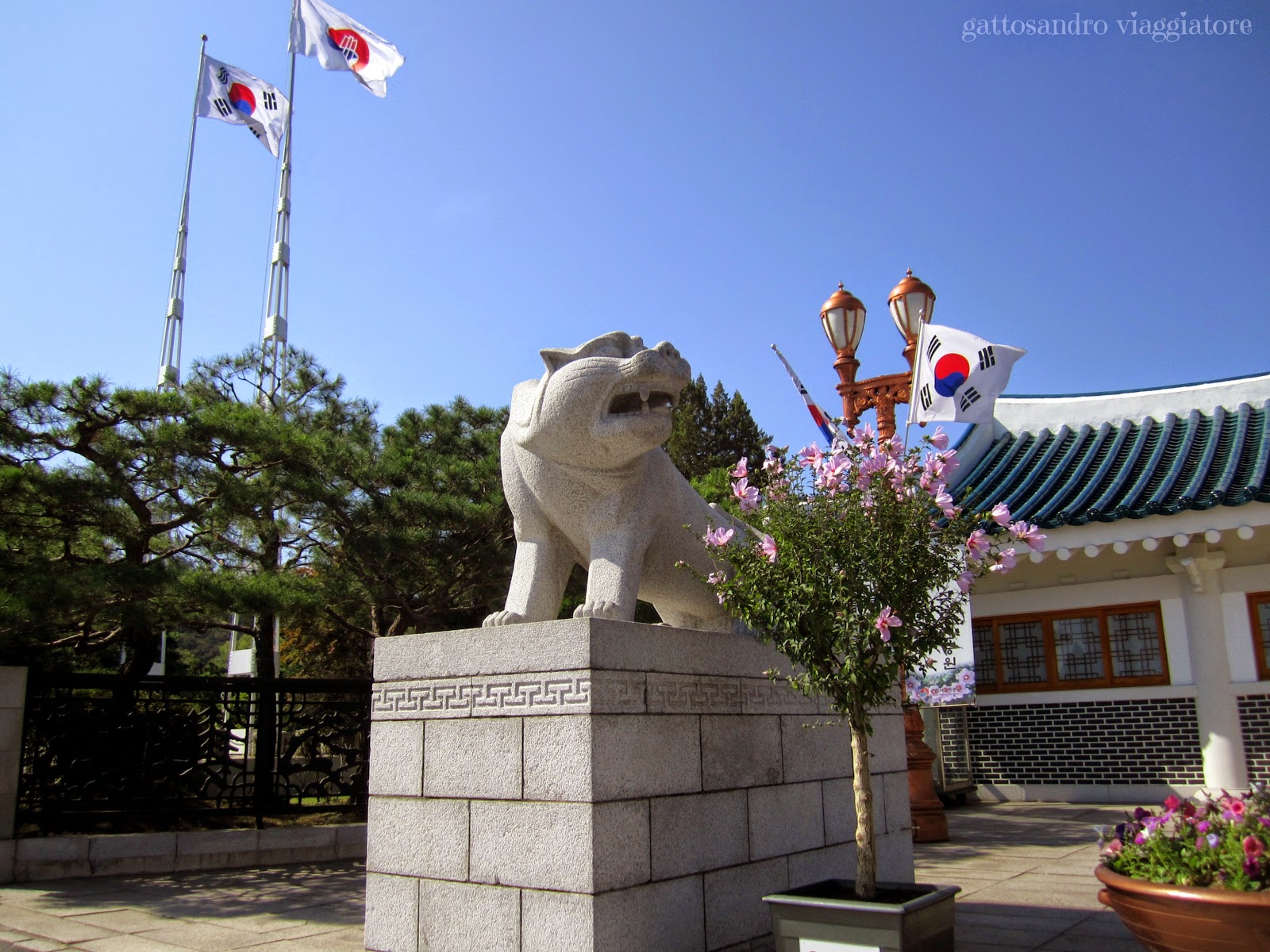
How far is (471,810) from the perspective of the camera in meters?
3.62

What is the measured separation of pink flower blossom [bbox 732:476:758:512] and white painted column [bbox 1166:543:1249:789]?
7.36 metres

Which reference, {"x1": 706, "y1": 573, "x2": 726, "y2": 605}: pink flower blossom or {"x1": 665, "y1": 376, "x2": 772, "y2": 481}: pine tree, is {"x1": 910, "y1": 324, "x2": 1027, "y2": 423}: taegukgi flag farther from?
{"x1": 665, "y1": 376, "x2": 772, "y2": 481}: pine tree

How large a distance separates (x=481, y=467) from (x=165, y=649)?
12053 mm

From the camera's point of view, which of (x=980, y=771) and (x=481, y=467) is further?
(x=980, y=771)

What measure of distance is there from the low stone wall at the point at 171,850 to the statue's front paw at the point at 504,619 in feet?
15.5

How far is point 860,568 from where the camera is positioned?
343 centimetres

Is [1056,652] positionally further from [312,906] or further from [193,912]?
[193,912]

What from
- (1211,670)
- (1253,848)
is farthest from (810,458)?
(1211,670)

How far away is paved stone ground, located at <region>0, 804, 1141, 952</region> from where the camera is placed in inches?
172

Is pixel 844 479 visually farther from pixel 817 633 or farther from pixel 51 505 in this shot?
pixel 51 505

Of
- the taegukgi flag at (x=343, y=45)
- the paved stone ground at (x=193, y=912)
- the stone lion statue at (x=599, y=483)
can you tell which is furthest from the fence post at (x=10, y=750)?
the taegukgi flag at (x=343, y=45)

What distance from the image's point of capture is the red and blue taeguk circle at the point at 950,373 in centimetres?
918

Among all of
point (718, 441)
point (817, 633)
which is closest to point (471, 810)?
point (817, 633)

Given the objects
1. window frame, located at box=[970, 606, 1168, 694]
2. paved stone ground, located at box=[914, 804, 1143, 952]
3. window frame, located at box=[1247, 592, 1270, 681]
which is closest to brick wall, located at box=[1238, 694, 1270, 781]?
window frame, located at box=[1247, 592, 1270, 681]
